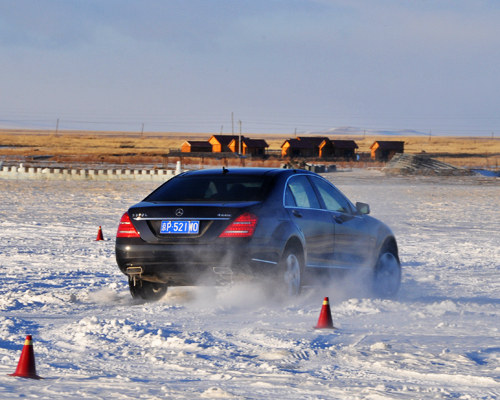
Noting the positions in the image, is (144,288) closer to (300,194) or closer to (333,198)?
(300,194)

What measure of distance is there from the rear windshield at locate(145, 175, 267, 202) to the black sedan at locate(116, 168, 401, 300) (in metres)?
0.01

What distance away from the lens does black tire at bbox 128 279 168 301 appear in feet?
32.1

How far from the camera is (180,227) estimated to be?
8945 mm

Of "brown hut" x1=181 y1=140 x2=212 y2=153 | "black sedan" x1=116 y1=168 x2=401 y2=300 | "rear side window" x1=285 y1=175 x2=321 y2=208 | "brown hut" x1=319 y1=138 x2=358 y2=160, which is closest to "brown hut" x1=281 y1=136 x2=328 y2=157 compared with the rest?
"brown hut" x1=319 y1=138 x2=358 y2=160

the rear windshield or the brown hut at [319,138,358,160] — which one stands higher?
the rear windshield

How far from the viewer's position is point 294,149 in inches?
5300

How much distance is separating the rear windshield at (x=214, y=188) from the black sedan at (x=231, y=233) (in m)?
0.01

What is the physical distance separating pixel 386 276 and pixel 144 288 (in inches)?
121

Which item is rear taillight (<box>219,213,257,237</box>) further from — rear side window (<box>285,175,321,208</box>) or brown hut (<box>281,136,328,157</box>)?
brown hut (<box>281,136,328,157</box>)

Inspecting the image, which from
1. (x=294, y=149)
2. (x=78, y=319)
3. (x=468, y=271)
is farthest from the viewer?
(x=294, y=149)

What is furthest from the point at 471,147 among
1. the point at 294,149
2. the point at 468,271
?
the point at 468,271

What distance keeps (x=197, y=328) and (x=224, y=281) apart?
32.7 inches

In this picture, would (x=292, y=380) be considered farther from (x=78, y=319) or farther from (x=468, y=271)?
(x=468, y=271)

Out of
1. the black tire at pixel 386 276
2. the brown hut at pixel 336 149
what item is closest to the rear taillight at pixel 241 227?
the black tire at pixel 386 276
